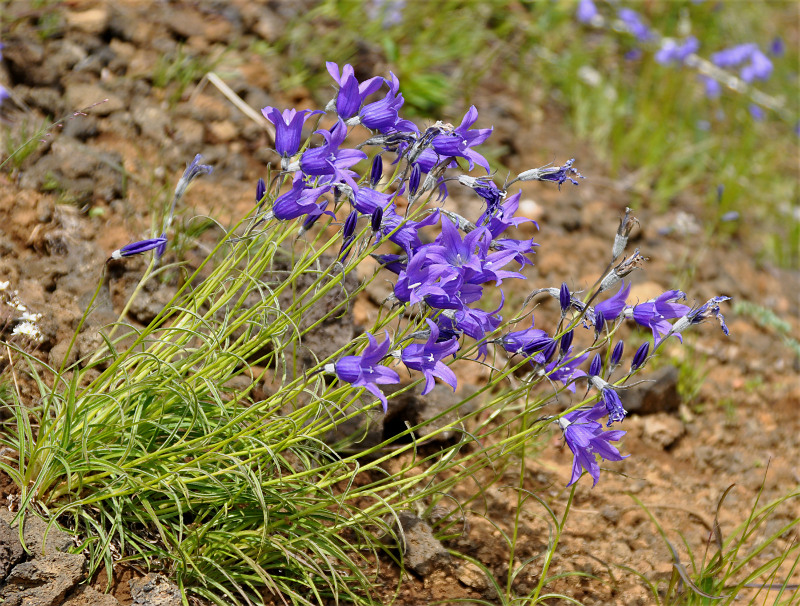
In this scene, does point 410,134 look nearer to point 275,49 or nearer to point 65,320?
point 65,320

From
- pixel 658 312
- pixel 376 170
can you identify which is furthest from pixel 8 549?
pixel 658 312

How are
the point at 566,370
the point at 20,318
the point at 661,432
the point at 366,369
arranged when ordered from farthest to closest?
the point at 661,432 < the point at 20,318 < the point at 566,370 < the point at 366,369

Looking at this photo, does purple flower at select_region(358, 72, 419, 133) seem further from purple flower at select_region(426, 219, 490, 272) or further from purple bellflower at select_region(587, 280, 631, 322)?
purple bellflower at select_region(587, 280, 631, 322)

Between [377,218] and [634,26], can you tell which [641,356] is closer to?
[377,218]

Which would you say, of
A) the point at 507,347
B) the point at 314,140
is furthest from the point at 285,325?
the point at 314,140

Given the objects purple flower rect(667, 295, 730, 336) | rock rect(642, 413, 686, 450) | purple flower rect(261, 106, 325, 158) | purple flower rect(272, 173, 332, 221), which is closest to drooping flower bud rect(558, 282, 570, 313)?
purple flower rect(667, 295, 730, 336)

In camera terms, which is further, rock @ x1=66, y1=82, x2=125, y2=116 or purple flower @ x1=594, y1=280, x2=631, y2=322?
rock @ x1=66, y1=82, x2=125, y2=116

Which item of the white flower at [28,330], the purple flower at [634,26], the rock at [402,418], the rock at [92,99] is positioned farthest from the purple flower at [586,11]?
the white flower at [28,330]
